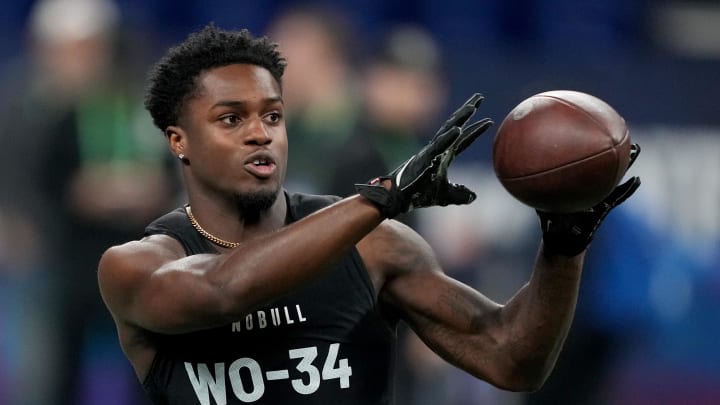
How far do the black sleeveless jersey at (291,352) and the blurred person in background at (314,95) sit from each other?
8.04ft

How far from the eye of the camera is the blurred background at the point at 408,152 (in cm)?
643

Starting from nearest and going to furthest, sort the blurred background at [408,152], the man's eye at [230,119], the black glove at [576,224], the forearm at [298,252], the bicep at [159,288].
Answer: the forearm at [298,252] → the bicep at [159,288] → the black glove at [576,224] → the man's eye at [230,119] → the blurred background at [408,152]

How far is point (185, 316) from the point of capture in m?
3.60

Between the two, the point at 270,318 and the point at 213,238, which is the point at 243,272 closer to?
the point at 270,318

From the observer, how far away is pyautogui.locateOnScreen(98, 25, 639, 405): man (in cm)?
384

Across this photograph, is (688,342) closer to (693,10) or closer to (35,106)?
(693,10)

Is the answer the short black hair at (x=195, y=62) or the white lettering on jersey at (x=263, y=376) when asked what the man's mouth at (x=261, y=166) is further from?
the white lettering on jersey at (x=263, y=376)

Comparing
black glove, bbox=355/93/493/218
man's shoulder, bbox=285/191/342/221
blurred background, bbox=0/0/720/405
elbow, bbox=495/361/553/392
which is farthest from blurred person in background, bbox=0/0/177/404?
black glove, bbox=355/93/493/218

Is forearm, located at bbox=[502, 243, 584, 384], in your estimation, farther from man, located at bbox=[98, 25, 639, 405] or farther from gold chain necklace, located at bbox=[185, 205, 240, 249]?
gold chain necklace, located at bbox=[185, 205, 240, 249]

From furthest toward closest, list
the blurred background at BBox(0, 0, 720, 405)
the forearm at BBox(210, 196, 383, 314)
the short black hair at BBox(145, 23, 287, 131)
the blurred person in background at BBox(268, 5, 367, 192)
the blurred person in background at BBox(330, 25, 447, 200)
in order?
the blurred person in background at BBox(268, 5, 367, 192)
the blurred background at BBox(0, 0, 720, 405)
the blurred person in background at BBox(330, 25, 447, 200)
the short black hair at BBox(145, 23, 287, 131)
the forearm at BBox(210, 196, 383, 314)

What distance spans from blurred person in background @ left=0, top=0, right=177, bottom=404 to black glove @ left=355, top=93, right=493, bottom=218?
10.2ft

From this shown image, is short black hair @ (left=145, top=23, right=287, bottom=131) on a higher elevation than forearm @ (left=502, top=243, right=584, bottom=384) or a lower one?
higher

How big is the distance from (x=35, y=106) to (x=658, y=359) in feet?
12.9

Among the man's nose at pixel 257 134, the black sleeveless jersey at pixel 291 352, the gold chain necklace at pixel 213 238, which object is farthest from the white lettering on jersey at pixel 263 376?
the man's nose at pixel 257 134
